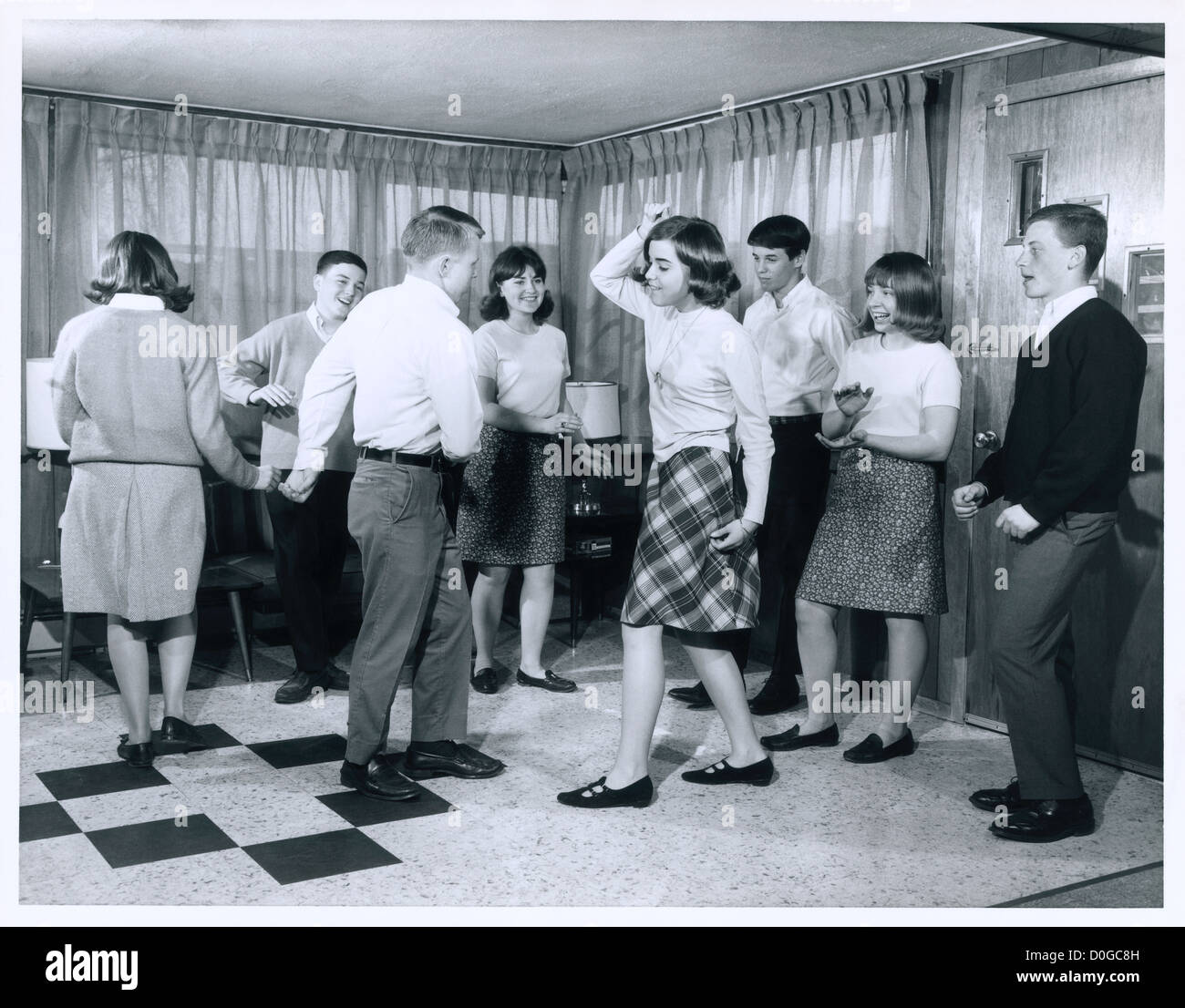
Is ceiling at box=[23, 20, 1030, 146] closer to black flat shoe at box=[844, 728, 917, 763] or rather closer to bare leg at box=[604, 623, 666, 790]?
bare leg at box=[604, 623, 666, 790]

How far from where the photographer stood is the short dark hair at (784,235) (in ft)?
13.5

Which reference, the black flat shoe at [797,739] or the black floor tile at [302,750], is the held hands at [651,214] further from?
the black floor tile at [302,750]

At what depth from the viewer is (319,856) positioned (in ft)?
9.49

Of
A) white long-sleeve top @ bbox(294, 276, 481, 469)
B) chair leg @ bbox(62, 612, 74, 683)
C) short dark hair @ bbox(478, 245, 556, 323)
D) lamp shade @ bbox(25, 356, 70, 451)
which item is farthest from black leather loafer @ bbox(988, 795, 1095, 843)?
lamp shade @ bbox(25, 356, 70, 451)

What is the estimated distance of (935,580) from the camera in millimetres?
3564

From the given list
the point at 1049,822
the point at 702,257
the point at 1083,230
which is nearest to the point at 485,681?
the point at 702,257

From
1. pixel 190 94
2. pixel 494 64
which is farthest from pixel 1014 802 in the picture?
pixel 190 94

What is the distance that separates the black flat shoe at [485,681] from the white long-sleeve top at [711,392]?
1.45 m

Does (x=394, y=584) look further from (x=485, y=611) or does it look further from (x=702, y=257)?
(x=485, y=611)

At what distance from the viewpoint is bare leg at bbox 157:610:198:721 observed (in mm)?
3551

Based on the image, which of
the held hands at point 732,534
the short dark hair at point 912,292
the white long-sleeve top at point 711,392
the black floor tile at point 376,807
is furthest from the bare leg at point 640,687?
the short dark hair at point 912,292

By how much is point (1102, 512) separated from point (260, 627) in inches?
137

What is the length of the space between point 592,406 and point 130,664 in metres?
2.17
